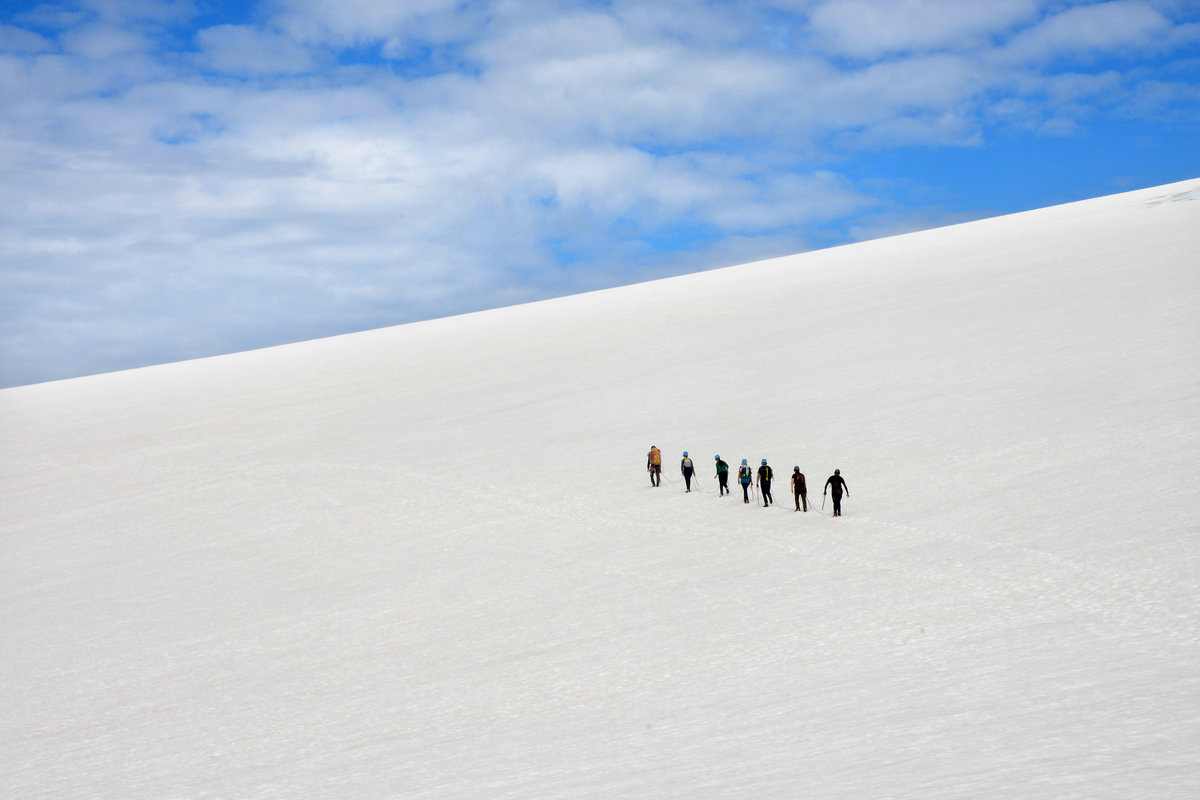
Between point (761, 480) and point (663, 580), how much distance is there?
4.00 meters

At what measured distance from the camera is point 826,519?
1775 centimetres

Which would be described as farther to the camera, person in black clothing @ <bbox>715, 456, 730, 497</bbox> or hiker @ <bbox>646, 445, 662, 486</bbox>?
hiker @ <bbox>646, 445, 662, 486</bbox>

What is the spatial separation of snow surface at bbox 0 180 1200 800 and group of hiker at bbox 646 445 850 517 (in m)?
0.35

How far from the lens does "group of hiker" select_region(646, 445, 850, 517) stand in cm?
1753

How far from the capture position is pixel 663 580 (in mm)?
15781

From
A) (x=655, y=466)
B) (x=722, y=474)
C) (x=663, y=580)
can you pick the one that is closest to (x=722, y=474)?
(x=722, y=474)

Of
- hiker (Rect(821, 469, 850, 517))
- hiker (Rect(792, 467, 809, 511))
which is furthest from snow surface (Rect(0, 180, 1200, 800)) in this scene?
Answer: hiker (Rect(792, 467, 809, 511))

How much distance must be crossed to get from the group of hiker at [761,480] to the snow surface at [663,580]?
0.35 meters

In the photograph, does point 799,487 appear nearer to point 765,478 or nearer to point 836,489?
point 765,478

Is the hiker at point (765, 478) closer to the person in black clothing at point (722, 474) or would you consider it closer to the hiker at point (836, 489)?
the person in black clothing at point (722, 474)

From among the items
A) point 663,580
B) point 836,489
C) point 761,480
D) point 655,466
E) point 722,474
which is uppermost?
point 655,466

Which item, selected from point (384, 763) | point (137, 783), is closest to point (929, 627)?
point (384, 763)

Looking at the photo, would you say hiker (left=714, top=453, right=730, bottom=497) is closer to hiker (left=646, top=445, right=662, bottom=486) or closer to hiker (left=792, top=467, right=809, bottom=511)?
hiker (left=646, top=445, right=662, bottom=486)

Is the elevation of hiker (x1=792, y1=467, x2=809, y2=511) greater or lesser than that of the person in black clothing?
lesser
